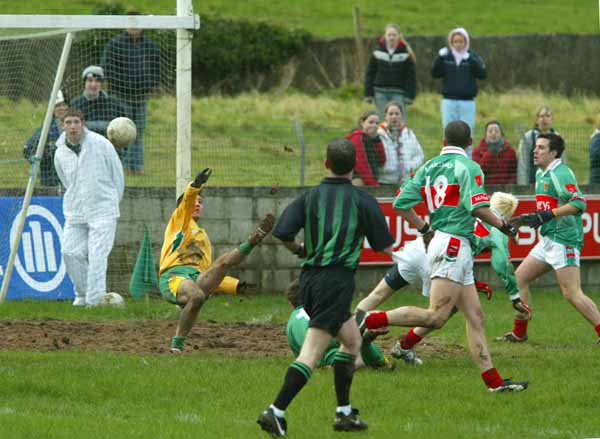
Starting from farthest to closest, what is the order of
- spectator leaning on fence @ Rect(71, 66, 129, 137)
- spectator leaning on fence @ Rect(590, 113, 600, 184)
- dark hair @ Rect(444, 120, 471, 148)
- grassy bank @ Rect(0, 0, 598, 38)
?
grassy bank @ Rect(0, 0, 598, 38), spectator leaning on fence @ Rect(590, 113, 600, 184), spectator leaning on fence @ Rect(71, 66, 129, 137), dark hair @ Rect(444, 120, 471, 148)

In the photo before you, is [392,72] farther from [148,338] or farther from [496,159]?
[148,338]

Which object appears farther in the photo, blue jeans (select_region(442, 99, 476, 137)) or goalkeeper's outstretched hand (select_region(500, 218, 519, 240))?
blue jeans (select_region(442, 99, 476, 137))

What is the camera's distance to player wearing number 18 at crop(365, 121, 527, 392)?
1126 centimetres

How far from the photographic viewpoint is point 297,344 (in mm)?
11945

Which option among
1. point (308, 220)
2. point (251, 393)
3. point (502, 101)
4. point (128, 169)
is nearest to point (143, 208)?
point (128, 169)

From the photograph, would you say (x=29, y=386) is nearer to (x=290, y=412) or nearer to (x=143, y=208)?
(x=290, y=412)

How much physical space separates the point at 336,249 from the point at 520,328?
5062 mm

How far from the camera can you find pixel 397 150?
19.0 metres

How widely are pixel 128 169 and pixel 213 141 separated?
2140 millimetres

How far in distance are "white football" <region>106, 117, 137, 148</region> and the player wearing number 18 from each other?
19.5ft

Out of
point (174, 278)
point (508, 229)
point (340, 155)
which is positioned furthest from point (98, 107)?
point (340, 155)

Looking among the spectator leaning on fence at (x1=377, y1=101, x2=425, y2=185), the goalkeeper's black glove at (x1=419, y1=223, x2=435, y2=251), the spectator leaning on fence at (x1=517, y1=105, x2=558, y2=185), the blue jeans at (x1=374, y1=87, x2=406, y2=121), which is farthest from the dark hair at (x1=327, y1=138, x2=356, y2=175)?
the blue jeans at (x1=374, y1=87, x2=406, y2=121)

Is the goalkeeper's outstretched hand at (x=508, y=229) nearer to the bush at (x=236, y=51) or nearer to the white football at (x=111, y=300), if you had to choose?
the white football at (x=111, y=300)

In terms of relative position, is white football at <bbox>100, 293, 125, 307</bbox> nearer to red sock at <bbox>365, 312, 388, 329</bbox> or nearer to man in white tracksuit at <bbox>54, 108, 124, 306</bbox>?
man in white tracksuit at <bbox>54, 108, 124, 306</bbox>
